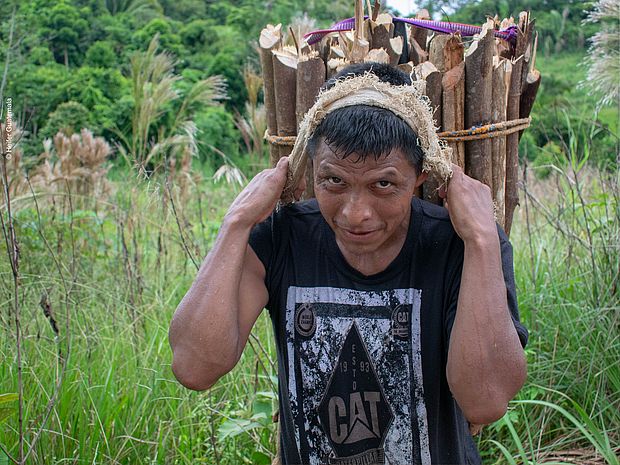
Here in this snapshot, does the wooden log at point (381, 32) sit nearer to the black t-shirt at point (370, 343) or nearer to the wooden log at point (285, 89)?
the wooden log at point (285, 89)

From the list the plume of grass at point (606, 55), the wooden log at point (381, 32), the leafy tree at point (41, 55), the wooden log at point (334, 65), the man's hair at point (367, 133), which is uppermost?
the leafy tree at point (41, 55)

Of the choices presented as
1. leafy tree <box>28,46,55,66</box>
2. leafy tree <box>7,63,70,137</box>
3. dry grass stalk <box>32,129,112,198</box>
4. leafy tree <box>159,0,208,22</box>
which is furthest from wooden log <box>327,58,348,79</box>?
leafy tree <box>159,0,208,22</box>

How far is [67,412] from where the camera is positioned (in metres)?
2.82

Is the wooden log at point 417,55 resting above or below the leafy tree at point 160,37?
below

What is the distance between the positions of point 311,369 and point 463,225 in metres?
0.63

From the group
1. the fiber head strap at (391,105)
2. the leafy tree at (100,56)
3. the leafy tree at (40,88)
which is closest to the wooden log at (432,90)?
the fiber head strap at (391,105)

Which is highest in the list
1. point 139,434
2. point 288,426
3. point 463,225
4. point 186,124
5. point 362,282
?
point 186,124

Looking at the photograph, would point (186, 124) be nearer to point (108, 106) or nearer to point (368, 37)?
point (368, 37)

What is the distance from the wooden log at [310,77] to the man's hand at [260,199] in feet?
0.82

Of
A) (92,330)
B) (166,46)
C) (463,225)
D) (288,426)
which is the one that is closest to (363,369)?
(288,426)

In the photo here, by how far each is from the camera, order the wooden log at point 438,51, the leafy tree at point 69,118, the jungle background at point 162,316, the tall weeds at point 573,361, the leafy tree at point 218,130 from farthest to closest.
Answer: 1. the leafy tree at point 218,130
2. the leafy tree at point 69,118
3. the tall weeds at point 573,361
4. the jungle background at point 162,316
5. the wooden log at point 438,51

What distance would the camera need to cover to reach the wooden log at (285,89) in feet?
7.62

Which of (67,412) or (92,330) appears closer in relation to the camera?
(67,412)

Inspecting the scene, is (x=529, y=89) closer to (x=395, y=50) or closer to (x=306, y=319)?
(x=395, y=50)
